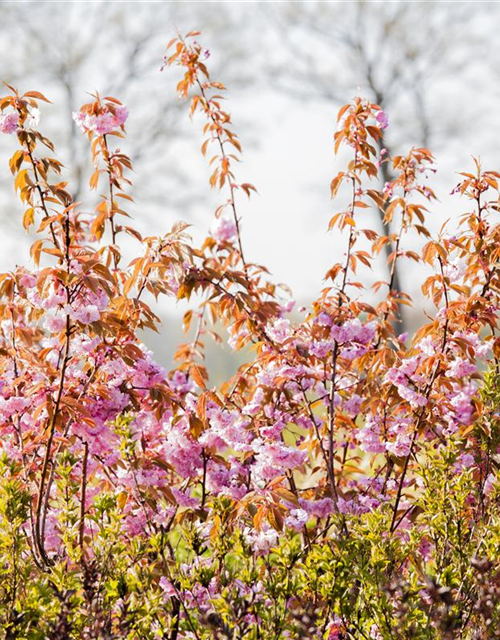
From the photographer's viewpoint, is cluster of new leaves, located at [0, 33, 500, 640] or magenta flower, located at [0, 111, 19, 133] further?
magenta flower, located at [0, 111, 19, 133]

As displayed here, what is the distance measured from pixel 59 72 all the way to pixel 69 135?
1558mm

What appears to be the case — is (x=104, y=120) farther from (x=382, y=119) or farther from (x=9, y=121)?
(x=382, y=119)

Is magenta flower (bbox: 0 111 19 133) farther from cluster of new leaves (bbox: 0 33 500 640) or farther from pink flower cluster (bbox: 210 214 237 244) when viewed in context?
pink flower cluster (bbox: 210 214 237 244)

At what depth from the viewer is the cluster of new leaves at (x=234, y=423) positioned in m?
2.27

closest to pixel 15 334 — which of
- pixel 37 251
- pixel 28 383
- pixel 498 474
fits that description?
pixel 28 383

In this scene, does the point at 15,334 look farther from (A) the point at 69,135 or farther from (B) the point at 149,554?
(A) the point at 69,135

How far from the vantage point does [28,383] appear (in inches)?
119

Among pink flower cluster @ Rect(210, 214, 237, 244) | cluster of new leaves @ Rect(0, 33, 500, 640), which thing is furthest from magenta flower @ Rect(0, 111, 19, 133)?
pink flower cluster @ Rect(210, 214, 237, 244)

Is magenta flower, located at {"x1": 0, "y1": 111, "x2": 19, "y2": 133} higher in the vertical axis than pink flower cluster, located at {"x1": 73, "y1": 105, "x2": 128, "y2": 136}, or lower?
lower

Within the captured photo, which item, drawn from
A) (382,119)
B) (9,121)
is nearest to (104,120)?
(9,121)

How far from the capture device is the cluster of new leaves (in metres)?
2.27

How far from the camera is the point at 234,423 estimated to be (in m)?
3.11

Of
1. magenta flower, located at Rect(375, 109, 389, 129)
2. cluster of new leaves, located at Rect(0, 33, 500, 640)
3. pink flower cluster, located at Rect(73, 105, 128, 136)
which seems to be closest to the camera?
cluster of new leaves, located at Rect(0, 33, 500, 640)

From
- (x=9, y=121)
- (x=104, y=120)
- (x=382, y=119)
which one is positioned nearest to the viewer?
(x=9, y=121)
